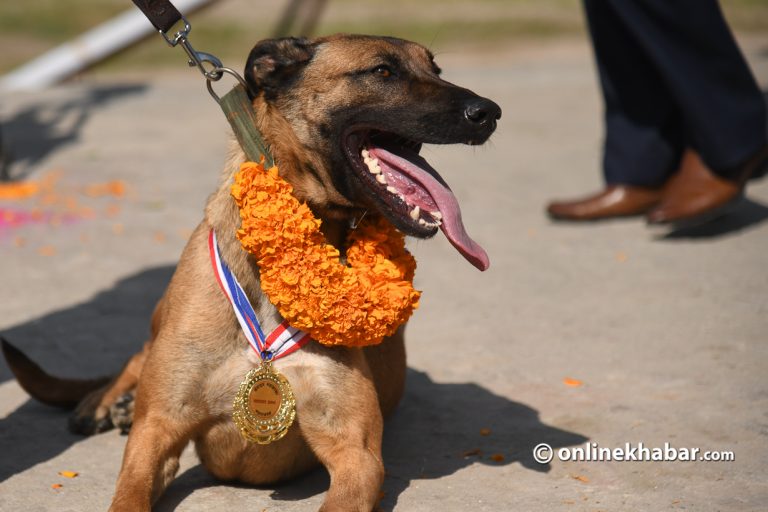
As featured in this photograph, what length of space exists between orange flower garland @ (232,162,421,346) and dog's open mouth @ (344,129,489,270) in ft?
0.82

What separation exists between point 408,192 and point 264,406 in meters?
0.86

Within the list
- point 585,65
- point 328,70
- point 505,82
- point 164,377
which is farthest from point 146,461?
point 585,65

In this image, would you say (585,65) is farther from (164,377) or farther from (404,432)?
(164,377)

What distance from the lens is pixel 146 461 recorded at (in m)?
3.41

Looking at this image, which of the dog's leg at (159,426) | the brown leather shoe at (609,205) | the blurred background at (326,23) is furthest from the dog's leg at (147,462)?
the blurred background at (326,23)

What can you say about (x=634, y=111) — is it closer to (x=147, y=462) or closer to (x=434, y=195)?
(x=434, y=195)

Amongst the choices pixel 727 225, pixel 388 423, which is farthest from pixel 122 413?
pixel 727 225

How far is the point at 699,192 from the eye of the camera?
6.96 m

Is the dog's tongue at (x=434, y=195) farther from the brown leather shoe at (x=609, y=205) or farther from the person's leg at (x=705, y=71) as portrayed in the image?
the brown leather shoe at (x=609, y=205)

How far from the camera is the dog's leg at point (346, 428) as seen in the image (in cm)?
340

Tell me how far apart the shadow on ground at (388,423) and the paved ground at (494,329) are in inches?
0.5

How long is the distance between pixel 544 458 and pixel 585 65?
1030 centimetres

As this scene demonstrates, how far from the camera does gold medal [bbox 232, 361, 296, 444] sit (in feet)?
11.3

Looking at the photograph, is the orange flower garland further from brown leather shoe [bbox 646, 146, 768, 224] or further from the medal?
brown leather shoe [bbox 646, 146, 768, 224]
